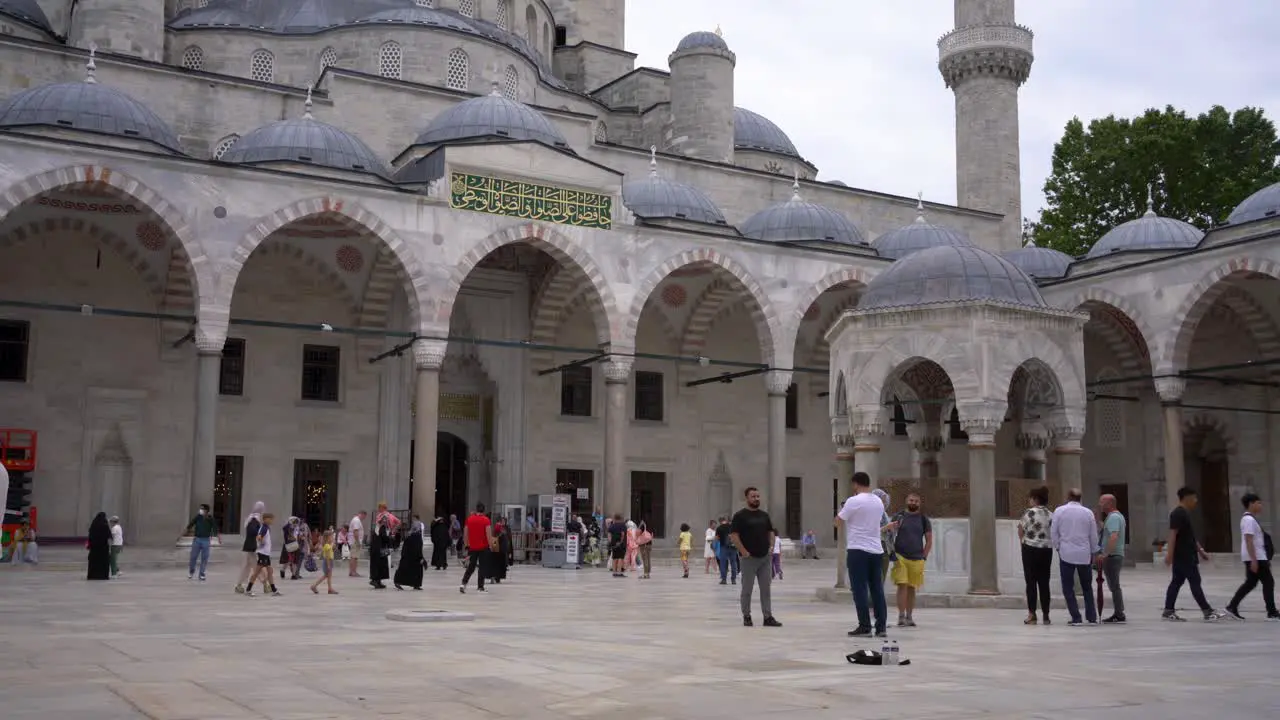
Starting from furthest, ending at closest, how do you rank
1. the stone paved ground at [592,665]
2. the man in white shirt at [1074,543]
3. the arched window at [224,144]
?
the arched window at [224,144]
the man in white shirt at [1074,543]
the stone paved ground at [592,665]

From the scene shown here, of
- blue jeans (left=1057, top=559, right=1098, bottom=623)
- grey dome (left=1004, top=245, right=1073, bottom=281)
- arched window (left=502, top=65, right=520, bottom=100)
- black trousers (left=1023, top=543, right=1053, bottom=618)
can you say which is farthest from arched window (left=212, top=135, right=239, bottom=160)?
blue jeans (left=1057, top=559, right=1098, bottom=623)

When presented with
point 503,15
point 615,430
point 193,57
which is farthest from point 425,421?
point 503,15

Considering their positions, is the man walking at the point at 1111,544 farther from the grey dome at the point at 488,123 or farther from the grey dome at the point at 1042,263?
the grey dome at the point at 1042,263

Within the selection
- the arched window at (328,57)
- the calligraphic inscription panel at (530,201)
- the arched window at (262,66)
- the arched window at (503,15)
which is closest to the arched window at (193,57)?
the arched window at (262,66)

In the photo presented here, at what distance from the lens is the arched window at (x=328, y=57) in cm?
2222

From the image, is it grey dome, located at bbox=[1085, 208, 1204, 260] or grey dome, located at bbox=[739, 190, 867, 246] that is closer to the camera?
grey dome, located at bbox=[739, 190, 867, 246]

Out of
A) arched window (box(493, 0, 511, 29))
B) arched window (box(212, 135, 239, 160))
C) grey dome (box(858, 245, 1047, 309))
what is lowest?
grey dome (box(858, 245, 1047, 309))

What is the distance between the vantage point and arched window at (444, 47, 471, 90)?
73.5ft

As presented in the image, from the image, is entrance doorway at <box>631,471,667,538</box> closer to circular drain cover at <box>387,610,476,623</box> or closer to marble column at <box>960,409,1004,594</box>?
marble column at <box>960,409,1004,594</box>

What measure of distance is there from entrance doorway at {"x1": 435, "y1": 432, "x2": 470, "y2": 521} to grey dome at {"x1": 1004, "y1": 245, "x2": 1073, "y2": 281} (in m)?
11.0

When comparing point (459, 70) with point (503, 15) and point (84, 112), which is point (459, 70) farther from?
point (84, 112)

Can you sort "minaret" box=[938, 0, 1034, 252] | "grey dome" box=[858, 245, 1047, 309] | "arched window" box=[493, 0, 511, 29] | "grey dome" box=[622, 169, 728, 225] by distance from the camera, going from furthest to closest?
"minaret" box=[938, 0, 1034, 252]
"arched window" box=[493, 0, 511, 29]
"grey dome" box=[622, 169, 728, 225]
"grey dome" box=[858, 245, 1047, 309]

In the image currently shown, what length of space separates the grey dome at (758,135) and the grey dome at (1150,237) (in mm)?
7767

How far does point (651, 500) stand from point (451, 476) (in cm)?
368
